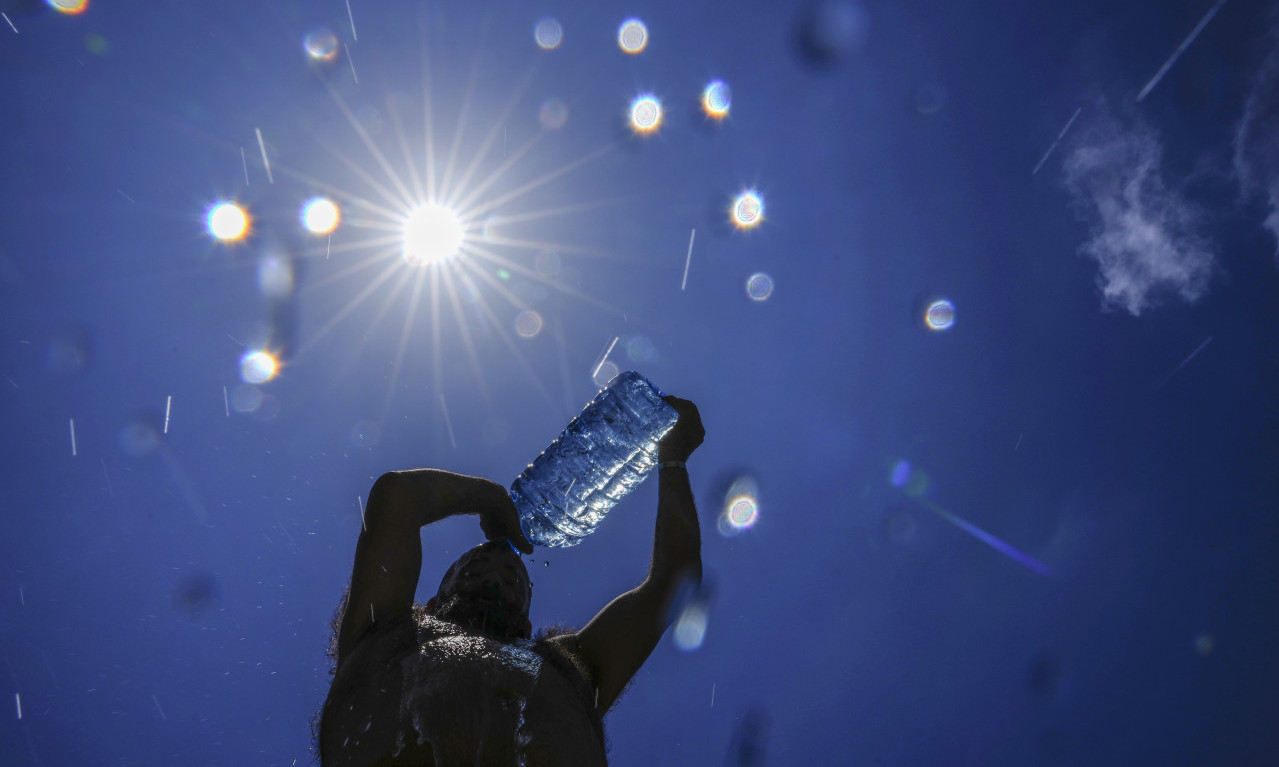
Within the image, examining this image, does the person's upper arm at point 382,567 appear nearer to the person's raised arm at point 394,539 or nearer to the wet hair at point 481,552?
the person's raised arm at point 394,539

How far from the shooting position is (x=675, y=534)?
3637 millimetres

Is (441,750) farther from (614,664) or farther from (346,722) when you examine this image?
(614,664)

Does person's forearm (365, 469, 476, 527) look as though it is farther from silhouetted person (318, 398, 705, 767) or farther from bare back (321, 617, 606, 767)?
bare back (321, 617, 606, 767)

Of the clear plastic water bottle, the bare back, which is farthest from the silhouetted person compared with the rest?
the clear plastic water bottle

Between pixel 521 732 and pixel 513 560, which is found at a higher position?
pixel 513 560

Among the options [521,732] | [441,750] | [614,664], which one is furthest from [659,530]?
[441,750]

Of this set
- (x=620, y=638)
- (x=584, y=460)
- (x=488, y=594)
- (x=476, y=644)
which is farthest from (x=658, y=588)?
(x=584, y=460)

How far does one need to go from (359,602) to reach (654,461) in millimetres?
3456

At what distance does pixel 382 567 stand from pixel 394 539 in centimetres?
15

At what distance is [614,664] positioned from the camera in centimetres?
307

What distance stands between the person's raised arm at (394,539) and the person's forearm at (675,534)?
4.12ft

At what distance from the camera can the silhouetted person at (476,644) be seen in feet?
6.92

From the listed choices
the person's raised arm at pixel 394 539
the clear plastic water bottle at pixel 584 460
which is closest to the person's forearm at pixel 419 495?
the person's raised arm at pixel 394 539

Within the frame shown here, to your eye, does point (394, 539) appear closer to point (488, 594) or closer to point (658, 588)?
point (488, 594)
